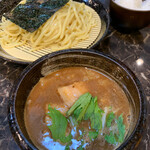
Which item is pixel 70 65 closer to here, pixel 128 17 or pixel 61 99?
pixel 61 99

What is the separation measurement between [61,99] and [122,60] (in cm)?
122

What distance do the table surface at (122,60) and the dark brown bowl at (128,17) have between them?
0.65 ft

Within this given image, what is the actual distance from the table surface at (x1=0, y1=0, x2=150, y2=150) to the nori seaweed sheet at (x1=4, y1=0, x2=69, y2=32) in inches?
23.7

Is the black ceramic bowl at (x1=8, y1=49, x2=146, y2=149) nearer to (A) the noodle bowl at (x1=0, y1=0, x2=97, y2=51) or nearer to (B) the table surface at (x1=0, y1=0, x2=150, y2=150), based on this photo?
(B) the table surface at (x1=0, y1=0, x2=150, y2=150)

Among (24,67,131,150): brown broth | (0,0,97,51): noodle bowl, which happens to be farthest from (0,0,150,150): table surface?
(24,67,131,150): brown broth

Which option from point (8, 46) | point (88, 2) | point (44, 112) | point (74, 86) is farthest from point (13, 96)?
point (88, 2)

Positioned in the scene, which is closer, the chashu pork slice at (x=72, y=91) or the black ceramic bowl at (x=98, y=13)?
the chashu pork slice at (x=72, y=91)

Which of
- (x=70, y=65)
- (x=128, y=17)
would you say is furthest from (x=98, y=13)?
(x=70, y=65)

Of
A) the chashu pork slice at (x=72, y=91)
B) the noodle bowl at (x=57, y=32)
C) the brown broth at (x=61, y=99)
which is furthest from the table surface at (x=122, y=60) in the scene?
the chashu pork slice at (x=72, y=91)

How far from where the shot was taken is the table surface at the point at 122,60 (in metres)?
1.84

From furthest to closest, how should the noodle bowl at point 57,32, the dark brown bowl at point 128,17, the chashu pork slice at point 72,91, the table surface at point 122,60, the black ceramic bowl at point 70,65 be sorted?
the noodle bowl at point 57,32, the dark brown bowl at point 128,17, the table surface at point 122,60, the chashu pork slice at point 72,91, the black ceramic bowl at point 70,65

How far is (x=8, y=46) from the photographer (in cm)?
245

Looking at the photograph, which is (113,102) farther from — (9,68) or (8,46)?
(8,46)

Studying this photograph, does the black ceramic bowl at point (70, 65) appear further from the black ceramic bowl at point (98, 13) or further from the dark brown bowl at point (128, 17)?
the dark brown bowl at point (128, 17)
